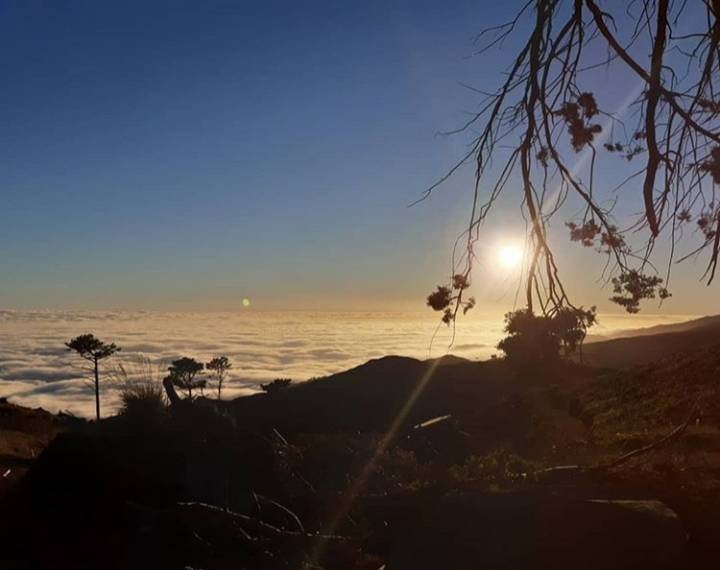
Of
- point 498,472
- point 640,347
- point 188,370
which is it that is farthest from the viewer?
point 640,347

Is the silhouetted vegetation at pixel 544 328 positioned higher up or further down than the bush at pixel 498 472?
higher up

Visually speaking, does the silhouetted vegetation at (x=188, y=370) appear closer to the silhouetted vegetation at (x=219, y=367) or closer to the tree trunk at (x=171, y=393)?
the silhouetted vegetation at (x=219, y=367)

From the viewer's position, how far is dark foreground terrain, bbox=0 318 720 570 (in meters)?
6.15

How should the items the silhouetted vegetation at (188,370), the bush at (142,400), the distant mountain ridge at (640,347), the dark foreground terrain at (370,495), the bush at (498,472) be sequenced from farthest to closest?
the distant mountain ridge at (640,347) < the silhouetted vegetation at (188,370) < the bush at (142,400) < the bush at (498,472) < the dark foreground terrain at (370,495)

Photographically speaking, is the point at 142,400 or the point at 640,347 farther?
the point at 640,347

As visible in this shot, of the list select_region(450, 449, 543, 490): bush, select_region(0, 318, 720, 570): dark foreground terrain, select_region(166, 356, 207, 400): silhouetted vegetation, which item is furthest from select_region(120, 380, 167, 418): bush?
select_region(166, 356, 207, 400): silhouetted vegetation

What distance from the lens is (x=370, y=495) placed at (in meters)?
8.10

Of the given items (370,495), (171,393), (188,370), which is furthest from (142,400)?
(188,370)

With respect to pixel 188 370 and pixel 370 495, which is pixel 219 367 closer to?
pixel 188 370

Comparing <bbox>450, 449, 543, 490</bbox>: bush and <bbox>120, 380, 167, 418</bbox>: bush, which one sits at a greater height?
<bbox>120, 380, 167, 418</bbox>: bush

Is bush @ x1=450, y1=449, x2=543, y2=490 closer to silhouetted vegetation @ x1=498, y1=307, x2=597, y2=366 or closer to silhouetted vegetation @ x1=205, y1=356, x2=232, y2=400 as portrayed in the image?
silhouetted vegetation @ x1=498, y1=307, x2=597, y2=366

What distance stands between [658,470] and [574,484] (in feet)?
5.09

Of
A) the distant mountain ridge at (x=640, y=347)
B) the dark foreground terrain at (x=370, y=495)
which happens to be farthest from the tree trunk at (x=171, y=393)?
the distant mountain ridge at (x=640, y=347)

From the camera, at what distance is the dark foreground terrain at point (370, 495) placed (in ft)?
20.2
